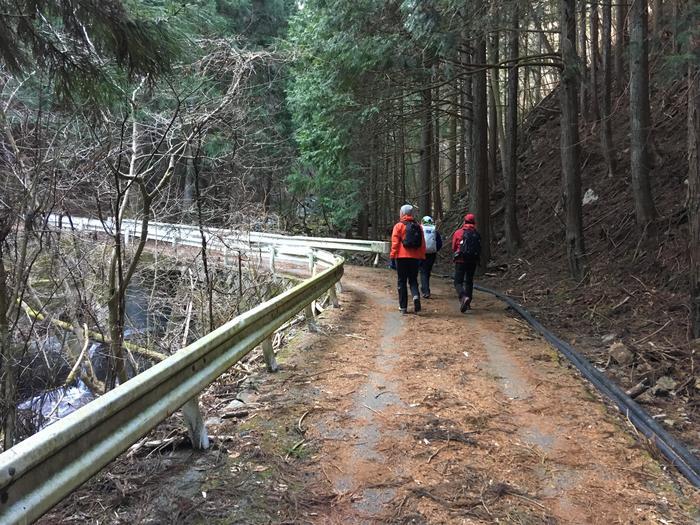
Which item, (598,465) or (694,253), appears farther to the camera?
(694,253)

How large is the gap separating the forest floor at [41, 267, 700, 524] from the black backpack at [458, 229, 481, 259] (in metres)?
4.04

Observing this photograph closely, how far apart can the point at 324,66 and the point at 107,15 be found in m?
13.2

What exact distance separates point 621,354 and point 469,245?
423 cm

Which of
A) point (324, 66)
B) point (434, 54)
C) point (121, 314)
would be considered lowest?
point (121, 314)

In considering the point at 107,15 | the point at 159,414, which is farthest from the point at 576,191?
the point at 159,414

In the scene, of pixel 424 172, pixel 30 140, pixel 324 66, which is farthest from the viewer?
pixel 424 172

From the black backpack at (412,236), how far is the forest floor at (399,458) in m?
3.78

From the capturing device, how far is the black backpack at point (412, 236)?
1031 centimetres

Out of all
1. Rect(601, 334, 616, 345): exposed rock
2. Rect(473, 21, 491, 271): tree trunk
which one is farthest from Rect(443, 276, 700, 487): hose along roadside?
Rect(473, 21, 491, 271): tree trunk

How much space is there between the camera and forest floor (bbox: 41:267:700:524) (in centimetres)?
334

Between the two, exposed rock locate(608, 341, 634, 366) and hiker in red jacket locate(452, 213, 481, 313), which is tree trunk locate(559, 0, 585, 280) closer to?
hiker in red jacket locate(452, 213, 481, 313)

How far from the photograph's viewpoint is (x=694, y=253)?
711cm

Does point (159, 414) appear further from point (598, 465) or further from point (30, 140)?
point (30, 140)

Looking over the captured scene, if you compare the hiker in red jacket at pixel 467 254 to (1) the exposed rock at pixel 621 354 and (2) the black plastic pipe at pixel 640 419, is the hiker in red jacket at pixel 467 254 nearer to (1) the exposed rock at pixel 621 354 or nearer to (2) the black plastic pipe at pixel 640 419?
(2) the black plastic pipe at pixel 640 419
